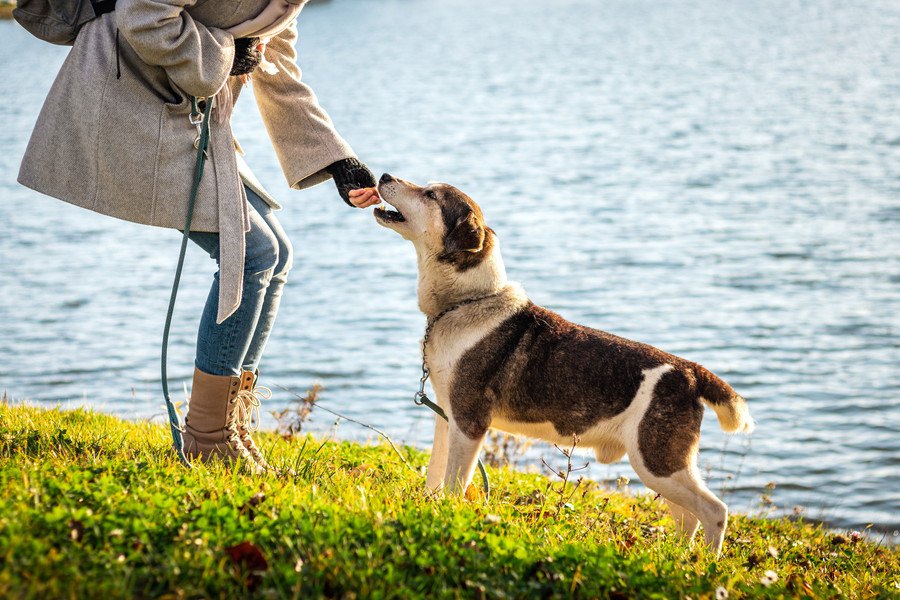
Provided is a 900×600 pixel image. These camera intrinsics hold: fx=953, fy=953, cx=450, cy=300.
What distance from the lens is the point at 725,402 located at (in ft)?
17.4

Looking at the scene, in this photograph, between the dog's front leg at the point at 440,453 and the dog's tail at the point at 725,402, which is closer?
the dog's tail at the point at 725,402

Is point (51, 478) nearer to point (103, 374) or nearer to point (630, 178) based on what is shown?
point (103, 374)

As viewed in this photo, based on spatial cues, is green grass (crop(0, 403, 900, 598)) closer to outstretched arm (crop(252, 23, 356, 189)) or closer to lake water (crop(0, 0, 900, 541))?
outstretched arm (crop(252, 23, 356, 189))

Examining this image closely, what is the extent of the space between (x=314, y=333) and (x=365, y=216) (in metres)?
7.24

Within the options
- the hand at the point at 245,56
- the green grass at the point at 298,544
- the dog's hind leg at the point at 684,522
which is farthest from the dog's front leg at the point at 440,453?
the hand at the point at 245,56

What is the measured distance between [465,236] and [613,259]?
1101cm

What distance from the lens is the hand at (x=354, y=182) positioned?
5609 mm

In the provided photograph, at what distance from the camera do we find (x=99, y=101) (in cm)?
458

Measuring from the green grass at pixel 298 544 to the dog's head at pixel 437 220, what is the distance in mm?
1409

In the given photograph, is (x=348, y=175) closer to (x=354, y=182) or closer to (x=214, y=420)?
(x=354, y=182)

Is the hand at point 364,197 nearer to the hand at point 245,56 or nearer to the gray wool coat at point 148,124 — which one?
the gray wool coat at point 148,124

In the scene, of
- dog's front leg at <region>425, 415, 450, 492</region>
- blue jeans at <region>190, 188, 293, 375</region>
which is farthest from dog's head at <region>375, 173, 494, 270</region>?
dog's front leg at <region>425, 415, 450, 492</region>

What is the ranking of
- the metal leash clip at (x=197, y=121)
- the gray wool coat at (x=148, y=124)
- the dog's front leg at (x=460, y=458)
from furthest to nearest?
the dog's front leg at (x=460, y=458)
the metal leash clip at (x=197, y=121)
the gray wool coat at (x=148, y=124)

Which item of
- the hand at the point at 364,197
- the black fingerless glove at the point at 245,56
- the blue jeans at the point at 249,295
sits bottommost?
the blue jeans at the point at 249,295
